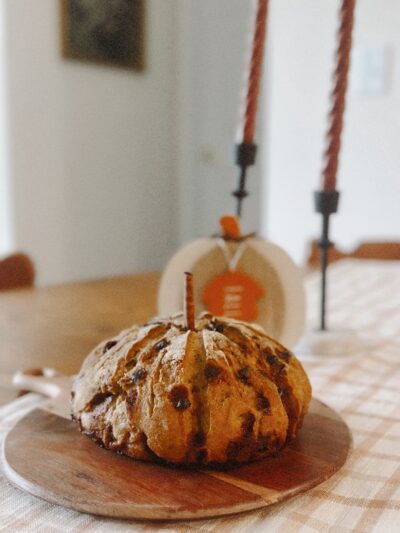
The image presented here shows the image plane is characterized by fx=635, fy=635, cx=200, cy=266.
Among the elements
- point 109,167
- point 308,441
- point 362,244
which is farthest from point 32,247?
point 308,441

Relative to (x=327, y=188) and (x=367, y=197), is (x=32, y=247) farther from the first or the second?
(x=327, y=188)

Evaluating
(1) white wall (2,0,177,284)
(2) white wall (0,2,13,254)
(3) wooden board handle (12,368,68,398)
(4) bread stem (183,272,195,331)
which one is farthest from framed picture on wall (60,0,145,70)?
(4) bread stem (183,272,195,331)

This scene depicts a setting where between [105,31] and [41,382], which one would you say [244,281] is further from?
[105,31]

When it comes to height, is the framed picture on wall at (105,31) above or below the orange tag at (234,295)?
above

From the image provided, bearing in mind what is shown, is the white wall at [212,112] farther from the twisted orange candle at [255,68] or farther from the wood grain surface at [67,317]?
the twisted orange candle at [255,68]

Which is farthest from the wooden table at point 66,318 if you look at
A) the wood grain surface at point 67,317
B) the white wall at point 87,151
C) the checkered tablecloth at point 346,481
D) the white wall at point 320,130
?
the white wall at point 87,151

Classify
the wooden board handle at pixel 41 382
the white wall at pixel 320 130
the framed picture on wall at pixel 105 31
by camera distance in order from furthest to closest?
the framed picture on wall at pixel 105 31, the white wall at pixel 320 130, the wooden board handle at pixel 41 382
